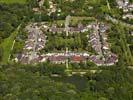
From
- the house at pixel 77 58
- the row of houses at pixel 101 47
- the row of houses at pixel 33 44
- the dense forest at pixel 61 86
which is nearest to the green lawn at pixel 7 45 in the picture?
the row of houses at pixel 33 44

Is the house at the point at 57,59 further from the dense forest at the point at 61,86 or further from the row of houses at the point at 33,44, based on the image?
the dense forest at the point at 61,86

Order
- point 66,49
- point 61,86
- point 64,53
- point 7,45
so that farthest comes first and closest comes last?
point 7,45
point 66,49
point 64,53
point 61,86

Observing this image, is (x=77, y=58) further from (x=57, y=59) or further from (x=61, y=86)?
(x=61, y=86)

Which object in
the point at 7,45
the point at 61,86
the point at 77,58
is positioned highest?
the point at 7,45

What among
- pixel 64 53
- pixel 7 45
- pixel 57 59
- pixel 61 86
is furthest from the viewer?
pixel 7 45

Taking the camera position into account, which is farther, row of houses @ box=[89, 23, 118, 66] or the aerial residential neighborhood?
row of houses @ box=[89, 23, 118, 66]

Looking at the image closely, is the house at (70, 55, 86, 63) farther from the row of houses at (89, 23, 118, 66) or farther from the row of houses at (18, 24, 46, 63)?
the row of houses at (18, 24, 46, 63)

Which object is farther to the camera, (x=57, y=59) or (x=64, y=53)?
(x=64, y=53)

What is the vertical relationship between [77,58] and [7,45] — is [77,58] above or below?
below

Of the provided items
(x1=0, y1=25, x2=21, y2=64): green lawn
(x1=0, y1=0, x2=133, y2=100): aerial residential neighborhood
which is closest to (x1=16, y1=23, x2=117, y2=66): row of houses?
(x1=0, y1=0, x2=133, y2=100): aerial residential neighborhood

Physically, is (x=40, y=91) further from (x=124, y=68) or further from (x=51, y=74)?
(x=124, y=68)

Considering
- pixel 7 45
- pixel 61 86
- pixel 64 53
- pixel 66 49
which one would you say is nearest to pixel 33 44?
pixel 7 45
